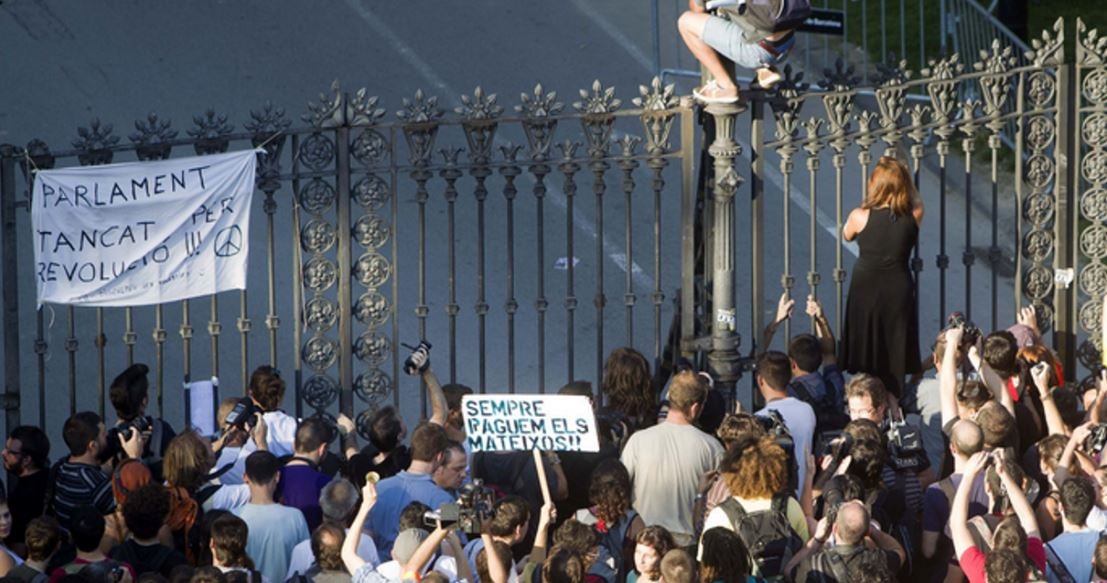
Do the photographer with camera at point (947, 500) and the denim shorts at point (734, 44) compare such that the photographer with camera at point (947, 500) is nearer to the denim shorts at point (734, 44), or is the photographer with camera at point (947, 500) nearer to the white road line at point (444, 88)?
the denim shorts at point (734, 44)

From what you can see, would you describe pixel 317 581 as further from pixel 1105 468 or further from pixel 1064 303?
pixel 1064 303

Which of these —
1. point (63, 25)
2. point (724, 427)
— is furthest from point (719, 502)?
point (63, 25)

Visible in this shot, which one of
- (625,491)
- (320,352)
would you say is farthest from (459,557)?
(320,352)

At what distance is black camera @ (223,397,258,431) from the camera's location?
12.2 m

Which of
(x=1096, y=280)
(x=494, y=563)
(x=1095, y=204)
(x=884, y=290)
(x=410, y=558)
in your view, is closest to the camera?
(x=410, y=558)

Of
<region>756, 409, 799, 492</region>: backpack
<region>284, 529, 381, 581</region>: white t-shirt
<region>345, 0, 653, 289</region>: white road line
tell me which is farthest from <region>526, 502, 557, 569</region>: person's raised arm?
<region>345, 0, 653, 289</region>: white road line

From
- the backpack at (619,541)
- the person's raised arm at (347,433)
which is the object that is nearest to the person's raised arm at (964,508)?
the backpack at (619,541)

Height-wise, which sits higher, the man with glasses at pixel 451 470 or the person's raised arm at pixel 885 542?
A: the man with glasses at pixel 451 470

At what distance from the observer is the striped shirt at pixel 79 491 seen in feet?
37.9

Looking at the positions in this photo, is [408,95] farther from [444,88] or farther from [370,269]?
[370,269]

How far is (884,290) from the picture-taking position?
13656 millimetres

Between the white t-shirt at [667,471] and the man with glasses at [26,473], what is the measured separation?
2.97m

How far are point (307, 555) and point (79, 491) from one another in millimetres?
1471

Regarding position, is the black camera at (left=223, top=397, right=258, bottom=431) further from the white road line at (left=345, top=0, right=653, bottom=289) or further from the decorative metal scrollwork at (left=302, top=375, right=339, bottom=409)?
the white road line at (left=345, top=0, right=653, bottom=289)
